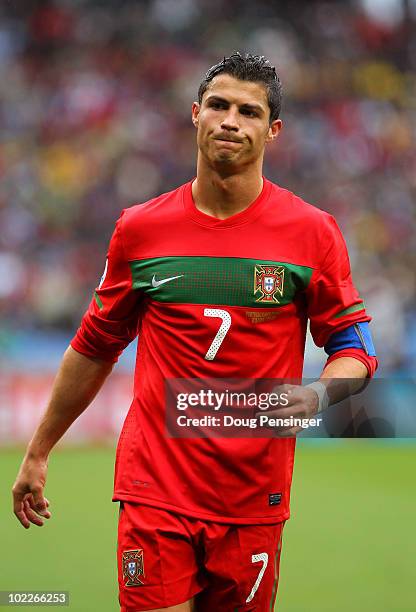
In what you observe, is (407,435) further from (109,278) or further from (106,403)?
(109,278)

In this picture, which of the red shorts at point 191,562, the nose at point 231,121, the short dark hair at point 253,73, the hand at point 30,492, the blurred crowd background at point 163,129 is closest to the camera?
the red shorts at point 191,562

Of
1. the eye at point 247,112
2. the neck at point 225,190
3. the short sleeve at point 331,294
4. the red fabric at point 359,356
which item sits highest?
the eye at point 247,112

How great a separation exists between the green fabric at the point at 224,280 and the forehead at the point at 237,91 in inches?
20.3

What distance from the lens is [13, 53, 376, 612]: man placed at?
3.21 meters

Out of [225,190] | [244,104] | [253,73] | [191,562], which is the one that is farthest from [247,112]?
[191,562]

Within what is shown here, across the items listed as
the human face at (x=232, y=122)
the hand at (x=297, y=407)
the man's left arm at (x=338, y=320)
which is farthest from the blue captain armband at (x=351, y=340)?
the human face at (x=232, y=122)

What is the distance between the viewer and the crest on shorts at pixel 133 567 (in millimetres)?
3158

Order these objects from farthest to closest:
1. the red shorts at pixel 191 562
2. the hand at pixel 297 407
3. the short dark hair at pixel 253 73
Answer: the short dark hair at pixel 253 73
the red shorts at pixel 191 562
the hand at pixel 297 407

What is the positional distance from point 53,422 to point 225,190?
3.27ft

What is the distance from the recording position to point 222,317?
328 cm

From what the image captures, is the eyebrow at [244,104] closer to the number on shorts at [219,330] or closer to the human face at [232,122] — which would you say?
the human face at [232,122]

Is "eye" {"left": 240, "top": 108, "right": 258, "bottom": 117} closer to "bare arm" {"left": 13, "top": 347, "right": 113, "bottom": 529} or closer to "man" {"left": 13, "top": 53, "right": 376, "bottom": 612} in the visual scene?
"man" {"left": 13, "top": 53, "right": 376, "bottom": 612}

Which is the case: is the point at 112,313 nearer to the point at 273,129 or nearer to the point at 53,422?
the point at 53,422

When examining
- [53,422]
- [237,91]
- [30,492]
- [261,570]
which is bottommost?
[261,570]
